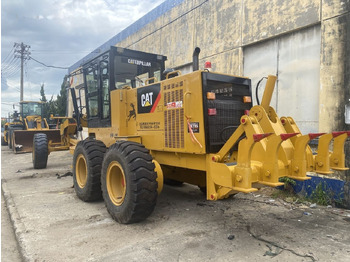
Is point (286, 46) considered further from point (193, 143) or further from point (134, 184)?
point (134, 184)

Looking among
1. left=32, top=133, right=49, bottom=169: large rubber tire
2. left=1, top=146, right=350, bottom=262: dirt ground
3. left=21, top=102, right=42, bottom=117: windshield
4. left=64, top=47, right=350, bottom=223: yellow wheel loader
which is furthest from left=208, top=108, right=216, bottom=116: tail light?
left=21, top=102, right=42, bottom=117: windshield

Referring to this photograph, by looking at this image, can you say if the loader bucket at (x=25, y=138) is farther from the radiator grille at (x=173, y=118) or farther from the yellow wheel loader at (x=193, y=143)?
the radiator grille at (x=173, y=118)

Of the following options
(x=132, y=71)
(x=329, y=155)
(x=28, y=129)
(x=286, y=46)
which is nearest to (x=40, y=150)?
(x=132, y=71)

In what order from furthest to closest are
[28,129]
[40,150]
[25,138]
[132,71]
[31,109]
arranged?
[31,109] < [28,129] < [25,138] < [40,150] < [132,71]

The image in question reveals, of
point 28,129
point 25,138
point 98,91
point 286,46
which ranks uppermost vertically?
point 286,46

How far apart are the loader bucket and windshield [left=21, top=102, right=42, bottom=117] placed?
4698 mm

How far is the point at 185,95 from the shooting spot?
150 inches

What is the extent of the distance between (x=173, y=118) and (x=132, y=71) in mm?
1986

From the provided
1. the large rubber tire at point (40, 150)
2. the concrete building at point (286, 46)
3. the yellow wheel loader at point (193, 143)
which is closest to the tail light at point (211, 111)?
the yellow wheel loader at point (193, 143)

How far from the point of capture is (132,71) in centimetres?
554

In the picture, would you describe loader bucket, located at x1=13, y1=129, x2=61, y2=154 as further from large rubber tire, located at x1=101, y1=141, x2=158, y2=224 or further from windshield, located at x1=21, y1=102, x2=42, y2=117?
large rubber tire, located at x1=101, y1=141, x2=158, y2=224

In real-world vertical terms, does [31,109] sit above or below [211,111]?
above

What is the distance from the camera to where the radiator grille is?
3910mm

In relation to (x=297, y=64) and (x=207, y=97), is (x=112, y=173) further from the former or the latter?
(x=297, y=64)
